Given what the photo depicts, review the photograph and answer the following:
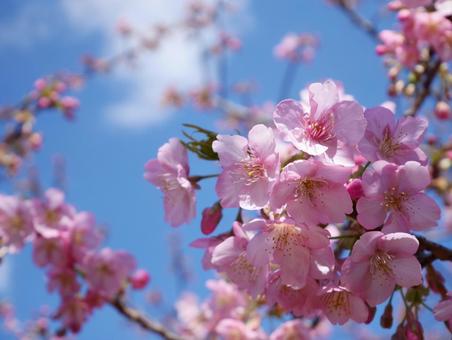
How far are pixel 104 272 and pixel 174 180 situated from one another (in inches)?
43.2

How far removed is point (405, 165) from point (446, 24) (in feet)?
4.44

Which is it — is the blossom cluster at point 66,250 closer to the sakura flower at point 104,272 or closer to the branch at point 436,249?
the sakura flower at point 104,272

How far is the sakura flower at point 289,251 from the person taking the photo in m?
1.17

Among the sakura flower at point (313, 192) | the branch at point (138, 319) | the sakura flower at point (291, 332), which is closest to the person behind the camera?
the sakura flower at point (313, 192)

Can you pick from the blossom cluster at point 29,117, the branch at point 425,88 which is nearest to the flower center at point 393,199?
the branch at point 425,88

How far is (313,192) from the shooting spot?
111cm

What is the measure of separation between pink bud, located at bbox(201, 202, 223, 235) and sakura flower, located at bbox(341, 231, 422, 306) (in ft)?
1.35

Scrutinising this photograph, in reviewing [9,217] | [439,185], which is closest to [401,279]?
[9,217]

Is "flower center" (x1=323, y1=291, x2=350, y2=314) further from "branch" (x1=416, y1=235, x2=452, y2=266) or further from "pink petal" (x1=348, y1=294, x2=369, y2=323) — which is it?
"branch" (x1=416, y1=235, x2=452, y2=266)

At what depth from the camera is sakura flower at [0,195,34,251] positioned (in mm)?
2279

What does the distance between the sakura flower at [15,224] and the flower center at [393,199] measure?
1.80 m

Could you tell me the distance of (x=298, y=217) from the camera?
114 centimetres

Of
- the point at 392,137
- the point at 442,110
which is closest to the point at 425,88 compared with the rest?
the point at 442,110

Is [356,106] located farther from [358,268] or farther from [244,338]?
A: [244,338]
